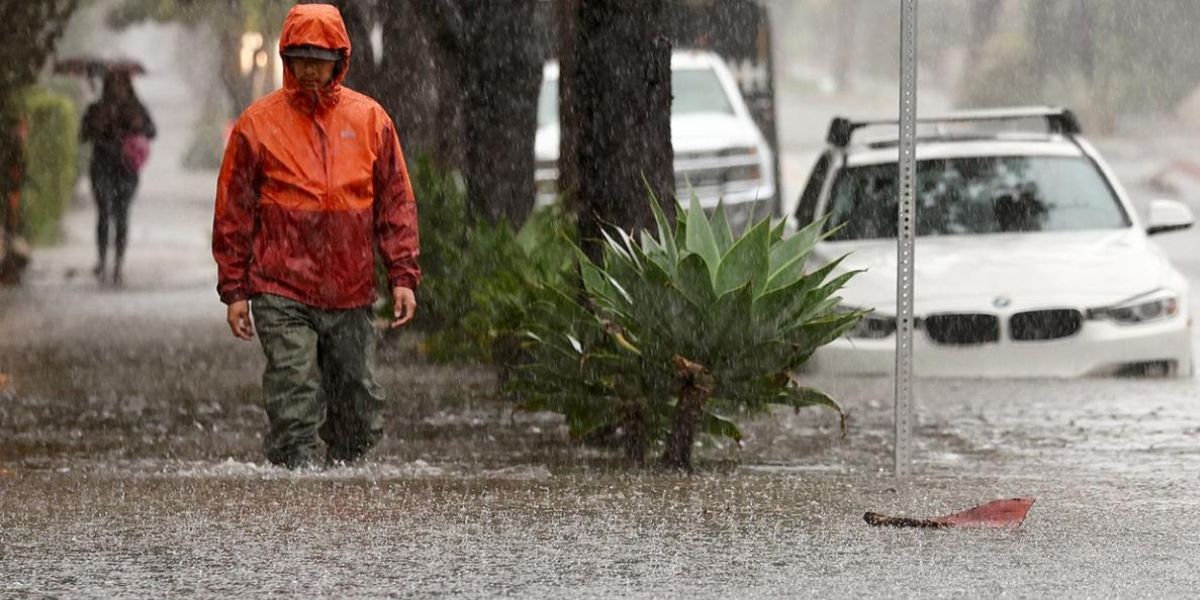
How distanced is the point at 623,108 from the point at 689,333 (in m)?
1.74

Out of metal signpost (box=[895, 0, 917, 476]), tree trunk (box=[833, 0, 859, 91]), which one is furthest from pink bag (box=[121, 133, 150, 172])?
tree trunk (box=[833, 0, 859, 91])

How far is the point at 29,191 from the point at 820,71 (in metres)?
73.9

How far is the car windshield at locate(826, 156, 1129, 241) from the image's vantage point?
46.6 feet

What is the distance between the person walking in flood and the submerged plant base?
1586 centimetres

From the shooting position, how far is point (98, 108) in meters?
22.8

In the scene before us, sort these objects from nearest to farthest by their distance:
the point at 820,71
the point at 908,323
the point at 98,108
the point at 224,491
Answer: the point at 224,491 → the point at 908,323 → the point at 98,108 → the point at 820,71

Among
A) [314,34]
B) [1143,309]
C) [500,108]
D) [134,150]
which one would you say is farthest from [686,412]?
[134,150]

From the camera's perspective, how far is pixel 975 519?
7598mm

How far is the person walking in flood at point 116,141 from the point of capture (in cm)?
2267

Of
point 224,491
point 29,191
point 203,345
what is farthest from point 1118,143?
point 224,491

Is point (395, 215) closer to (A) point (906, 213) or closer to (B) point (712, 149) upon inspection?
(A) point (906, 213)

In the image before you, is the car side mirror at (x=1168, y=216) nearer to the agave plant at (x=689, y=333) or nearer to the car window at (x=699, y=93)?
the agave plant at (x=689, y=333)

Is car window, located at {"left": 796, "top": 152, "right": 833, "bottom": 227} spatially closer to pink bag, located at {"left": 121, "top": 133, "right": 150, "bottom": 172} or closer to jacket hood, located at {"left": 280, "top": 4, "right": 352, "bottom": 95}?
jacket hood, located at {"left": 280, "top": 4, "right": 352, "bottom": 95}

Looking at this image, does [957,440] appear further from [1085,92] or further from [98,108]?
[1085,92]
